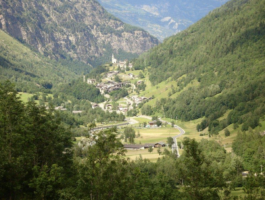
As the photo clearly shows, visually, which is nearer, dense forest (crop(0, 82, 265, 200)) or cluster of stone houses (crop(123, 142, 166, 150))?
dense forest (crop(0, 82, 265, 200))

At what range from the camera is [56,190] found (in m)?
42.0

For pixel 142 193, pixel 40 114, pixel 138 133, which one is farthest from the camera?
pixel 138 133

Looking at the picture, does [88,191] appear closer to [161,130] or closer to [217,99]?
[161,130]

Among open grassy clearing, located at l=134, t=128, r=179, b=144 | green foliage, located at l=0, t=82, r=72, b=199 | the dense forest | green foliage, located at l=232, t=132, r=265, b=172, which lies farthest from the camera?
open grassy clearing, located at l=134, t=128, r=179, b=144

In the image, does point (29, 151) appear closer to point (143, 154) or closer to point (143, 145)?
point (143, 154)

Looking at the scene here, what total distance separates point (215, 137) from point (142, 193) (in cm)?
10329

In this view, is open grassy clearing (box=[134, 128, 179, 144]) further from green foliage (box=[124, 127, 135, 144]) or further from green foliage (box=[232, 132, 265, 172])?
green foliage (box=[232, 132, 265, 172])

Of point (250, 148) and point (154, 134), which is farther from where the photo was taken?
point (154, 134)

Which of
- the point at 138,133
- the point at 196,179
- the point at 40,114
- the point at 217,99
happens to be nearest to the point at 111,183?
the point at 196,179

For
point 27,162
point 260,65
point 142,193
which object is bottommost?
point 142,193

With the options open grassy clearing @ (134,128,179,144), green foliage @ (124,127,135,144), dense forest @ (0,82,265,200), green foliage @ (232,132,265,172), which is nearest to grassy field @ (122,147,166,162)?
green foliage @ (124,127,135,144)

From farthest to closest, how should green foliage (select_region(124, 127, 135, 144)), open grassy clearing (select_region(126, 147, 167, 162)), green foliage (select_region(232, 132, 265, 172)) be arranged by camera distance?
green foliage (select_region(124, 127, 135, 144)) < open grassy clearing (select_region(126, 147, 167, 162)) < green foliage (select_region(232, 132, 265, 172))

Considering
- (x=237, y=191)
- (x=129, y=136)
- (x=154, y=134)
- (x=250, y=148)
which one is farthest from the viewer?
(x=154, y=134)

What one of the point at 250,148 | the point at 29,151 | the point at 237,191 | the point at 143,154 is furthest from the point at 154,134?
the point at 29,151
